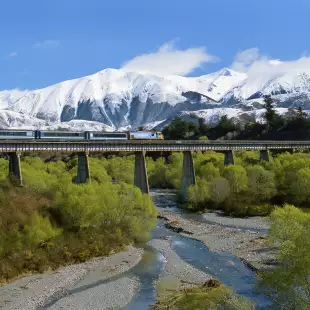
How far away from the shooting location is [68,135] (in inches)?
2795

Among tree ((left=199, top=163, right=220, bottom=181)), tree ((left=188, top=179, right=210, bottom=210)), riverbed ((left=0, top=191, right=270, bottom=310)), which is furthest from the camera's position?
tree ((left=199, top=163, right=220, bottom=181))

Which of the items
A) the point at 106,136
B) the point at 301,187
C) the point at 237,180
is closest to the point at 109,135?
the point at 106,136

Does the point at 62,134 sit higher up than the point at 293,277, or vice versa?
the point at 62,134

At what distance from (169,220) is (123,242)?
18160 mm

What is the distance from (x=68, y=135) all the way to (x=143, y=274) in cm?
3783

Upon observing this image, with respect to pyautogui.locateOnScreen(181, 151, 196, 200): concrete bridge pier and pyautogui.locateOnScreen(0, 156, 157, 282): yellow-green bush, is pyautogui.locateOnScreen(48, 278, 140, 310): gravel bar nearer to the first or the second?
pyautogui.locateOnScreen(0, 156, 157, 282): yellow-green bush

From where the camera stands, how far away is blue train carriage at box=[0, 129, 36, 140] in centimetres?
6364

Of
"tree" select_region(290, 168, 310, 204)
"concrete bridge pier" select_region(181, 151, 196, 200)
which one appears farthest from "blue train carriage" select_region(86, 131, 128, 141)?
"tree" select_region(290, 168, 310, 204)

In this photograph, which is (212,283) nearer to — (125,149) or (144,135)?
(125,149)

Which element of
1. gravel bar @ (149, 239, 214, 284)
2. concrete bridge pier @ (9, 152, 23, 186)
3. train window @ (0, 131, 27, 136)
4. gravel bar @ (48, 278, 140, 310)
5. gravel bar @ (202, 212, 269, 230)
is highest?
train window @ (0, 131, 27, 136)

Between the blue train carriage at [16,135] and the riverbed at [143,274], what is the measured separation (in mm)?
25721

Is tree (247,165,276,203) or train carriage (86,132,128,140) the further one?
train carriage (86,132,128,140)

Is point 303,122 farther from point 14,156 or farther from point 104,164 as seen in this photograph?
point 14,156

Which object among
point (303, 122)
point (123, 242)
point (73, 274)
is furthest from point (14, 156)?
point (303, 122)
